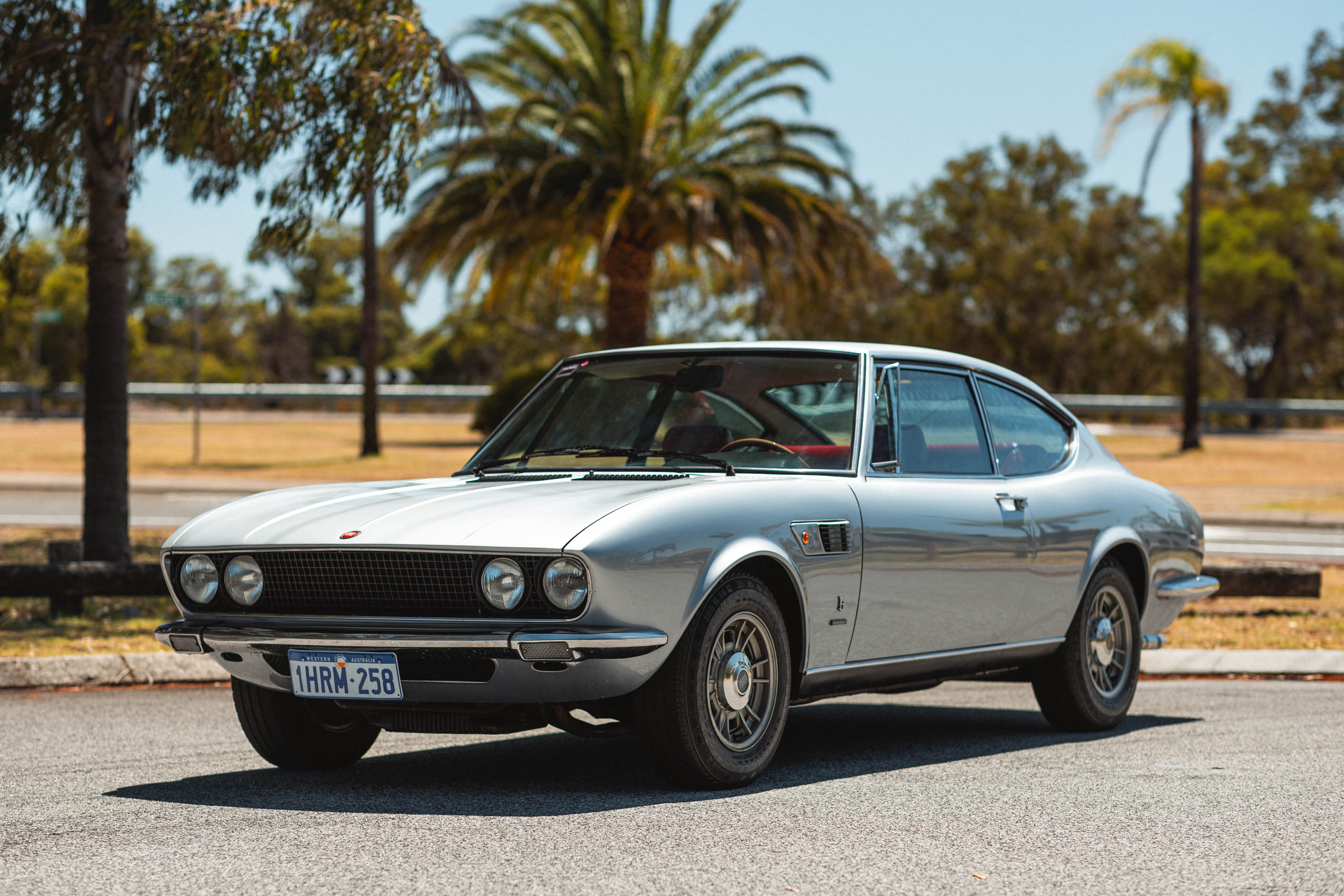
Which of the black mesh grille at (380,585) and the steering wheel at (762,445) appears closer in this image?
the black mesh grille at (380,585)

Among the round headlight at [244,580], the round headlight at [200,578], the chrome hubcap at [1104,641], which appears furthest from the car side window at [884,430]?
the round headlight at [200,578]

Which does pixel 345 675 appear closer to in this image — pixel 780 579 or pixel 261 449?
pixel 780 579

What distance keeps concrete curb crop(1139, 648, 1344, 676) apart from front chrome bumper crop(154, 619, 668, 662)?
5310mm

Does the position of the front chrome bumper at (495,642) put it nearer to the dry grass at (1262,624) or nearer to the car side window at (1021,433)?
the car side window at (1021,433)

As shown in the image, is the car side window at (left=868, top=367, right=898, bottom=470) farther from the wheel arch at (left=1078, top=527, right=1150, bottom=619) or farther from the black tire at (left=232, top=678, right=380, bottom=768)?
the black tire at (left=232, top=678, right=380, bottom=768)

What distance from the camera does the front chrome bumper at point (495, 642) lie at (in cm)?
479

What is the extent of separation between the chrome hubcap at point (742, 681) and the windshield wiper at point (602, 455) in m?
0.68

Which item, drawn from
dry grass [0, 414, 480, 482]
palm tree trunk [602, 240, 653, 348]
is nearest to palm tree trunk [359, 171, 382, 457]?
dry grass [0, 414, 480, 482]

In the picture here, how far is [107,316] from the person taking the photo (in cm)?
1156

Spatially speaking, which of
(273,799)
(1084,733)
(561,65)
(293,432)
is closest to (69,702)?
(273,799)

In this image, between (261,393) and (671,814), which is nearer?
(671,814)

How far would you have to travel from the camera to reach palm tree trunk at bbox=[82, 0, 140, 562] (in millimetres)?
11492

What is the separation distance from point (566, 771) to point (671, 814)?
1021 millimetres

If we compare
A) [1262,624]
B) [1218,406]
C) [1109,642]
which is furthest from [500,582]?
[1218,406]
